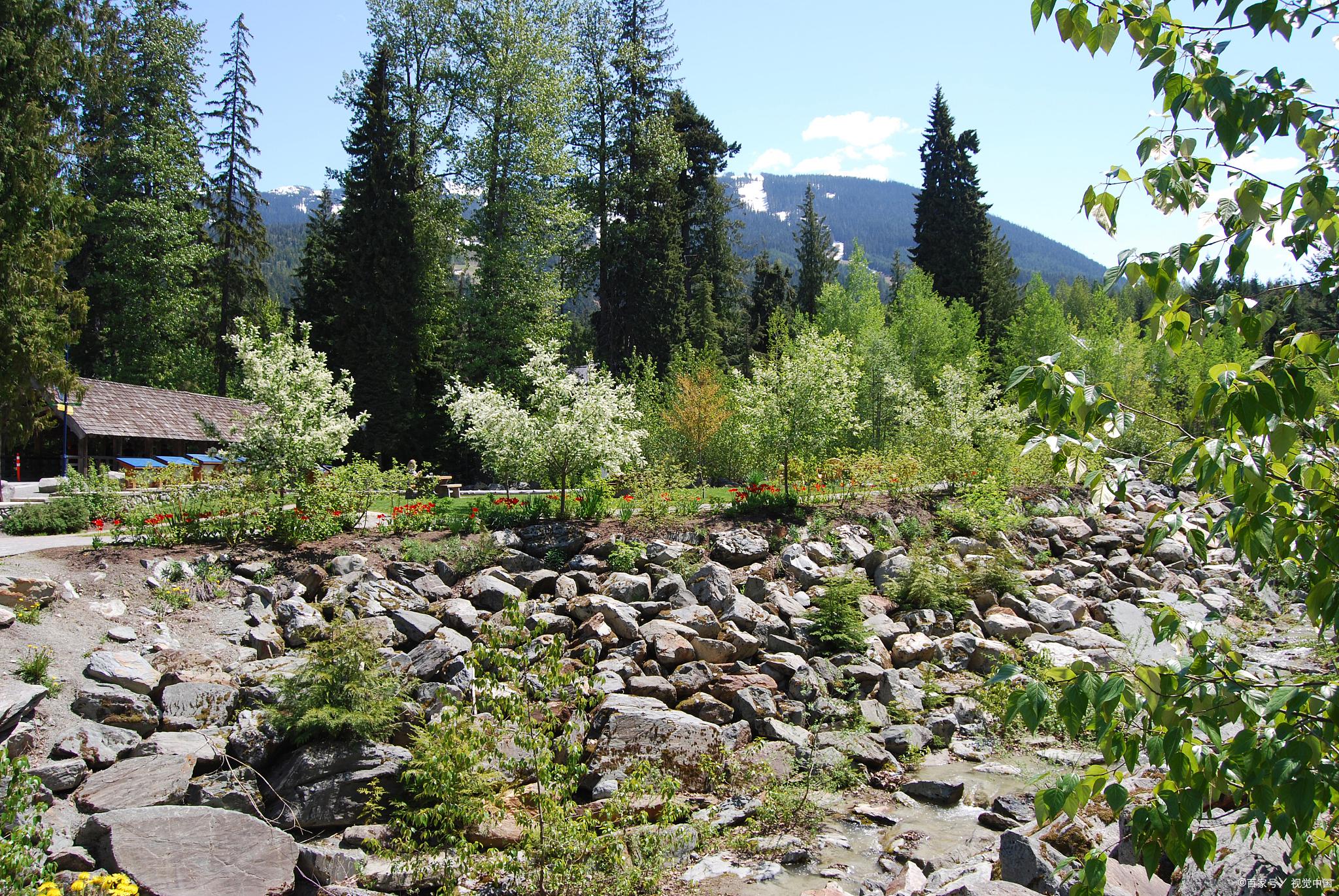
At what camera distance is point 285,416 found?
1370 cm

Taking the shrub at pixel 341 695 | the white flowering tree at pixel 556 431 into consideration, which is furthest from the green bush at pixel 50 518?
the shrub at pixel 341 695

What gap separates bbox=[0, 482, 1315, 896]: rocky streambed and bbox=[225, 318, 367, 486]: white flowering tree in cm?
187

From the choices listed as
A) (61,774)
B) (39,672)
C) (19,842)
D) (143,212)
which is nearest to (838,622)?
(61,774)

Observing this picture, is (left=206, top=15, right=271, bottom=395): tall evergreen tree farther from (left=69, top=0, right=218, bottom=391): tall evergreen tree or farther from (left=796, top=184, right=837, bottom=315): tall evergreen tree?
(left=796, top=184, right=837, bottom=315): tall evergreen tree

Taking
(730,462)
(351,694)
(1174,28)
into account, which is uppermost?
(1174,28)

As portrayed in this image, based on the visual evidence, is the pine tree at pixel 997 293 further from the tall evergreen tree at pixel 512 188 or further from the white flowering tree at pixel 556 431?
the white flowering tree at pixel 556 431

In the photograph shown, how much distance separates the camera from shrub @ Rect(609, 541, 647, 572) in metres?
13.4

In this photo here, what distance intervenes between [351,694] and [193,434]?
77.4 feet

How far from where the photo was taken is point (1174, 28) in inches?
90.0

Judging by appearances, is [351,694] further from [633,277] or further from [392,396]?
[633,277]

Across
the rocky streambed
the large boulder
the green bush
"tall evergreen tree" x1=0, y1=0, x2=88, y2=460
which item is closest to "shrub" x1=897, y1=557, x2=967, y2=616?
the rocky streambed

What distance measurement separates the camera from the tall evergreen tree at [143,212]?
31.2 metres

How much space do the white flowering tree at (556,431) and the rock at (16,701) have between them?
26.9ft

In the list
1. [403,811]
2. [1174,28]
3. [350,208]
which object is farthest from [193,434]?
[1174,28]
